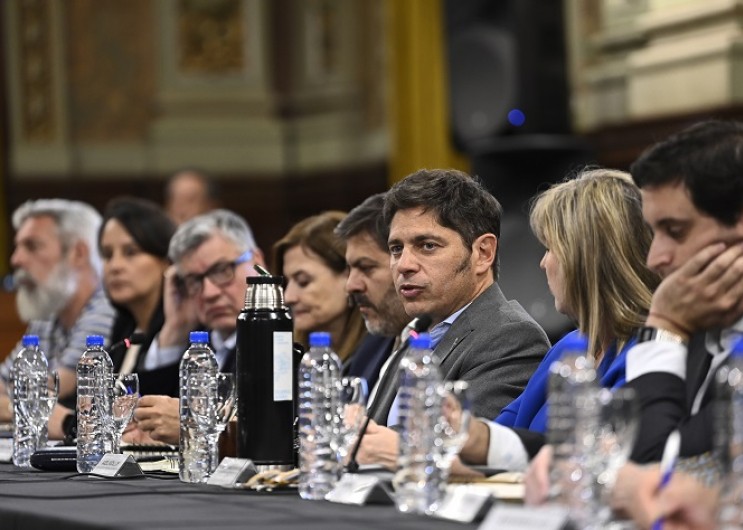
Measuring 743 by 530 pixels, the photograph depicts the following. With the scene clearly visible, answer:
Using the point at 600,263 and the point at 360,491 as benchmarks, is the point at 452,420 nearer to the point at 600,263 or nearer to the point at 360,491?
the point at 360,491

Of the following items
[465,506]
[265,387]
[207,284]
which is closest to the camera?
[465,506]

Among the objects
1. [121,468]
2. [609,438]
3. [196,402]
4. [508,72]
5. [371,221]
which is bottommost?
[121,468]

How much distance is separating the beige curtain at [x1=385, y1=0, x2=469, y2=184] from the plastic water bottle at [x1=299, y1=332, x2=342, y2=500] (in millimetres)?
6078

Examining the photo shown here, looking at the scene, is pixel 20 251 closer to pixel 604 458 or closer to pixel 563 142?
pixel 563 142

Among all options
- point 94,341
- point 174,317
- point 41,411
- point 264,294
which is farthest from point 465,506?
point 174,317

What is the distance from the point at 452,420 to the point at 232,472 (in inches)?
22.0

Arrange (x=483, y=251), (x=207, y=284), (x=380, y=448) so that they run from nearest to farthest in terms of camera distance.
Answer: (x=380, y=448)
(x=483, y=251)
(x=207, y=284)

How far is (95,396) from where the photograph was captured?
3617mm

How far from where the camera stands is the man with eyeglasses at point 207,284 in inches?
187

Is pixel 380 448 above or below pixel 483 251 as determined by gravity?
below

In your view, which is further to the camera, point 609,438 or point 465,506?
Answer: point 465,506

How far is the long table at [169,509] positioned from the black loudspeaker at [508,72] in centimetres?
323

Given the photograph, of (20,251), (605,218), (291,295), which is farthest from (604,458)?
(20,251)

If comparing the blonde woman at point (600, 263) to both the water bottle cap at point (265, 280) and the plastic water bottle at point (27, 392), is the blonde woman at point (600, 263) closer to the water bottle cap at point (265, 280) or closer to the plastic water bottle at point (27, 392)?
the water bottle cap at point (265, 280)
